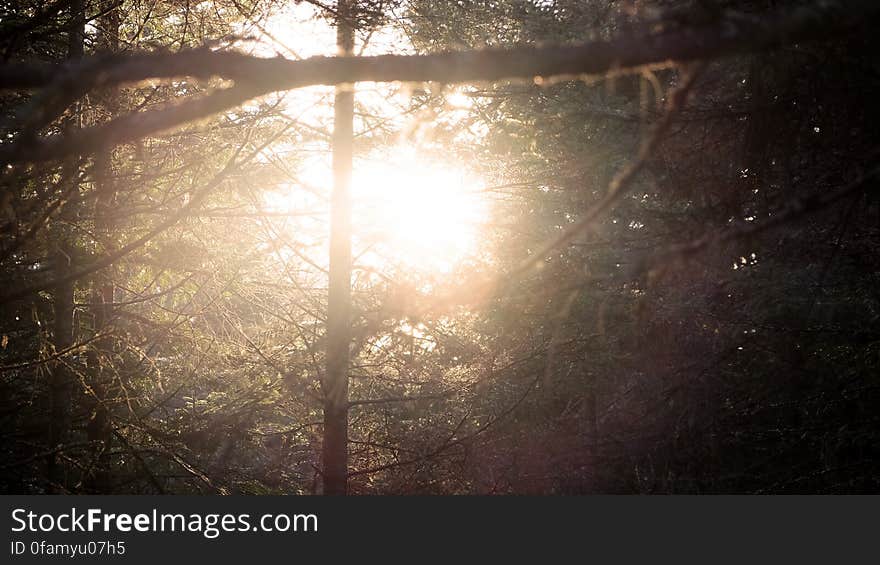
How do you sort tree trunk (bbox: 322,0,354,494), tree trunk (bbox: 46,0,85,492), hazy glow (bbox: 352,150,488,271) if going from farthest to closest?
hazy glow (bbox: 352,150,488,271), tree trunk (bbox: 322,0,354,494), tree trunk (bbox: 46,0,85,492)

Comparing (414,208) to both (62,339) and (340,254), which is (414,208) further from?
(62,339)

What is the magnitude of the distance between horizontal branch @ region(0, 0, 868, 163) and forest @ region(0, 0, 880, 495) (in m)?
0.01

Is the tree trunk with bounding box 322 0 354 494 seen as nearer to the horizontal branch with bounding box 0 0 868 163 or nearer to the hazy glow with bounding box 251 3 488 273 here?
the hazy glow with bounding box 251 3 488 273

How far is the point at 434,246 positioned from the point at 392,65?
21.5 feet

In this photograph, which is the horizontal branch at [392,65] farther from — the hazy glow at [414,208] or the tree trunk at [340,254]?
the hazy glow at [414,208]

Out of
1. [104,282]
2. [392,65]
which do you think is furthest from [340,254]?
[392,65]

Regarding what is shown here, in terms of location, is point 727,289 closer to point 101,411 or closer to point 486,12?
point 486,12

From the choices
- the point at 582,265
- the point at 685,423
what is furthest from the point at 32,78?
the point at 685,423

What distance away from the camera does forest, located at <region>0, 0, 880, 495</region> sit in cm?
373

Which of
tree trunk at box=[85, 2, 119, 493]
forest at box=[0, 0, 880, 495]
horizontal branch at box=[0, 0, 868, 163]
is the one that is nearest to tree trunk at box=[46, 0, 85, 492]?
forest at box=[0, 0, 880, 495]

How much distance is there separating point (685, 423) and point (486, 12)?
710 centimetres

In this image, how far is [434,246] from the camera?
9500mm

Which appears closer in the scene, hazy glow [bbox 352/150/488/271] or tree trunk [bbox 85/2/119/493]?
tree trunk [bbox 85/2/119/493]

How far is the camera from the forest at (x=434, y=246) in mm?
3730
